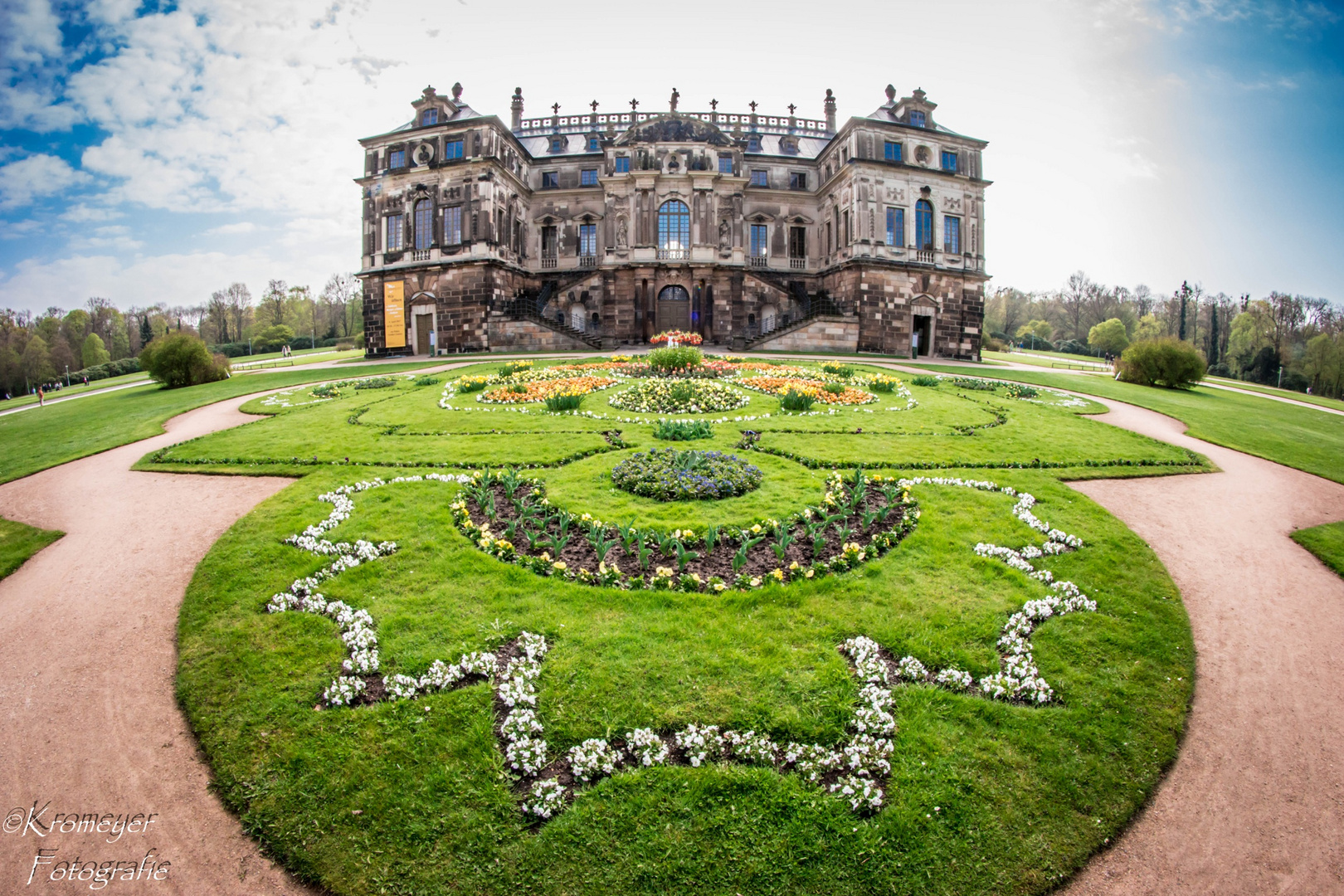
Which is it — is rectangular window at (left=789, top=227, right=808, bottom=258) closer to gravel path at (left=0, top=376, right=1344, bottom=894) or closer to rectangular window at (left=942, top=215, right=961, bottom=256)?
rectangular window at (left=942, top=215, right=961, bottom=256)

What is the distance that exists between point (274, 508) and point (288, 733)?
5.35m

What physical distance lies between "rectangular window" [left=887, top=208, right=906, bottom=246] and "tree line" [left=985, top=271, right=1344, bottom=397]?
1550cm

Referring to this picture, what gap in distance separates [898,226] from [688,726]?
42.7m

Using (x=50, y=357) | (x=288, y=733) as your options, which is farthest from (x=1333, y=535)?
(x=50, y=357)

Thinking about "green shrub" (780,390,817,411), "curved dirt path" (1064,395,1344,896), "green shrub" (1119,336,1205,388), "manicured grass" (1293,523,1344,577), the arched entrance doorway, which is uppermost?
the arched entrance doorway

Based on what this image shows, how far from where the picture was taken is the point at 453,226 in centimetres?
4162

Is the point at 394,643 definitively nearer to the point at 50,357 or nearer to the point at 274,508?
the point at 274,508

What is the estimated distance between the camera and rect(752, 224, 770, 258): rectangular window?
47.4 metres

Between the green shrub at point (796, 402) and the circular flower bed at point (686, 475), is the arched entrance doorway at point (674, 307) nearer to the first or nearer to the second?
the green shrub at point (796, 402)

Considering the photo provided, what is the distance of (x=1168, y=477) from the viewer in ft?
40.0

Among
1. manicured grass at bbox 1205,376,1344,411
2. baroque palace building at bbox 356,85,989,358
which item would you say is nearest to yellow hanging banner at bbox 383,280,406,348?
baroque palace building at bbox 356,85,989,358

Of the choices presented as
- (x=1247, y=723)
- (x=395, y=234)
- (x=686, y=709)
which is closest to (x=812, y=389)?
(x=1247, y=723)

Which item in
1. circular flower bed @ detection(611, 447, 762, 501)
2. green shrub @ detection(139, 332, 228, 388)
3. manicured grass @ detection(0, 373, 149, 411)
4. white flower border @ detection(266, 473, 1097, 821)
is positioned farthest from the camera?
manicured grass @ detection(0, 373, 149, 411)

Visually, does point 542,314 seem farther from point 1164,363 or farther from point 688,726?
point 688,726
